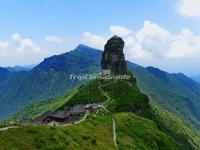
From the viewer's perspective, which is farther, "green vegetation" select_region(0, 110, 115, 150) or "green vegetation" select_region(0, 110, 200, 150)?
"green vegetation" select_region(0, 110, 200, 150)

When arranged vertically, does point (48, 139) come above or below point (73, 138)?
above

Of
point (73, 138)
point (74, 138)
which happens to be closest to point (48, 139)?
point (73, 138)

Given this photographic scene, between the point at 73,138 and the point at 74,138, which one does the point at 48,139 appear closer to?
the point at 73,138

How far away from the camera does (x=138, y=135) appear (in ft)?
402

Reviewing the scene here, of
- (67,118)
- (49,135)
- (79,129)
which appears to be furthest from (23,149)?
(67,118)

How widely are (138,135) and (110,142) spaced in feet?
107

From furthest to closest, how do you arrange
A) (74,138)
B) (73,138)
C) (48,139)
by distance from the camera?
(74,138) < (73,138) < (48,139)

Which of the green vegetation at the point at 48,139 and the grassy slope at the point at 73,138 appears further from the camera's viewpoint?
the grassy slope at the point at 73,138

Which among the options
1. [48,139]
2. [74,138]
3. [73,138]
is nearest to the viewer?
[48,139]

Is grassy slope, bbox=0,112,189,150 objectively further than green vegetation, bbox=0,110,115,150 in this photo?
Yes

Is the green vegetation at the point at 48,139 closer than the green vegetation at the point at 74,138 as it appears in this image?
Yes

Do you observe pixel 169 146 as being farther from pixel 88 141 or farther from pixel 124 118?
pixel 88 141

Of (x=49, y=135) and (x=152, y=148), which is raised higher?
(x=49, y=135)

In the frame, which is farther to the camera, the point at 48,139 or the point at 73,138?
the point at 73,138
